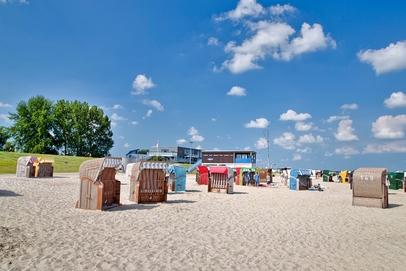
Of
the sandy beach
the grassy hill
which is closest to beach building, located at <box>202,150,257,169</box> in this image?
the grassy hill

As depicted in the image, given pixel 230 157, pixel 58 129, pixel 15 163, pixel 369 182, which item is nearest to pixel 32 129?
pixel 58 129

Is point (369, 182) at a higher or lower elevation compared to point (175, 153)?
lower

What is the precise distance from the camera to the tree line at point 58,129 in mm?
68938

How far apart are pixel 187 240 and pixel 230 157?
256 ft

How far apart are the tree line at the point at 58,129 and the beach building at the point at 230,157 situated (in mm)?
28849

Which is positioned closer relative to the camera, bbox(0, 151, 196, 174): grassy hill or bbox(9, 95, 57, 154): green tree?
bbox(0, 151, 196, 174): grassy hill

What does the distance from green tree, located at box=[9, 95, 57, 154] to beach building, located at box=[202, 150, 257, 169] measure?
4096 cm

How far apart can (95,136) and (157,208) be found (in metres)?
68.9

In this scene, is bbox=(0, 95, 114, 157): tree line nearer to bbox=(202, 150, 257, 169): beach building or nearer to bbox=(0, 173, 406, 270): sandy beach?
bbox=(202, 150, 257, 169): beach building

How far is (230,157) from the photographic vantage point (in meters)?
86.1

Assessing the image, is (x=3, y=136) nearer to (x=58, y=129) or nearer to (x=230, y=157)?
(x=58, y=129)

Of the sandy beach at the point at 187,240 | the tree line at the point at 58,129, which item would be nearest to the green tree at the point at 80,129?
the tree line at the point at 58,129

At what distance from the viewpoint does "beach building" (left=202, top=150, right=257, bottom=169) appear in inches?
3310

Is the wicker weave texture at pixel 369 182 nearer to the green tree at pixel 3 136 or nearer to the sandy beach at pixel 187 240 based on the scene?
the sandy beach at pixel 187 240
